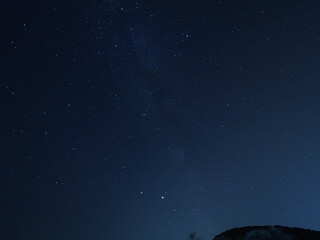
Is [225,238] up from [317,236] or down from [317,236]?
up

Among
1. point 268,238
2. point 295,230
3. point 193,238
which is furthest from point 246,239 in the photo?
point 193,238

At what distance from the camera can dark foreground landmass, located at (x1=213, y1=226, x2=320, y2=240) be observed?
8.52 meters

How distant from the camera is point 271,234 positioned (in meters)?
8.62

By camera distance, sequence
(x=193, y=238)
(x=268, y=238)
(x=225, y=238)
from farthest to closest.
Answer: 1. (x=193, y=238)
2. (x=225, y=238)
3. (x=268, y=238)

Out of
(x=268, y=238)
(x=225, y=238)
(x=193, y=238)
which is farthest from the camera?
(x=193, y=238)

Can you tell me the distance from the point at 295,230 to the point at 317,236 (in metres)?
0.65

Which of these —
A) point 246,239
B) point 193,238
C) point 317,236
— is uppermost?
point 193,238

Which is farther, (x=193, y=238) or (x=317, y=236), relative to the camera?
(x=193, y=238)

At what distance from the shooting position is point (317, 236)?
28.5 feet

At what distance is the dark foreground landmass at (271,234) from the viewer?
8523 millimetres

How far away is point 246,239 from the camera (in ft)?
28.0

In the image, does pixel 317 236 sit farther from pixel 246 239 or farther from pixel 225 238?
pixel 225 238

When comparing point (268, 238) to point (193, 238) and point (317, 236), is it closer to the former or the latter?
point (317, 236)

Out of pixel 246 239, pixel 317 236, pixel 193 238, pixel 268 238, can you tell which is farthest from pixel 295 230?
pixel 193 238
